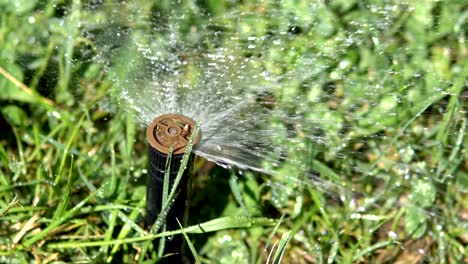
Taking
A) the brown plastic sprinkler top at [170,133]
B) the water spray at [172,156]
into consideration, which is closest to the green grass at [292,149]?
the water spray at [172,156]

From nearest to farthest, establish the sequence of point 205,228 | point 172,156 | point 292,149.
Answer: point 172,156
point 205,228
point 292,149

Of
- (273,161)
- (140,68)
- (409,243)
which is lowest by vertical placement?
(409,243)

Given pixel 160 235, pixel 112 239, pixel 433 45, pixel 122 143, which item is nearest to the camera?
pixel 160 235

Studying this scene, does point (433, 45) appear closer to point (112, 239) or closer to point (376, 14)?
point (376, 14)

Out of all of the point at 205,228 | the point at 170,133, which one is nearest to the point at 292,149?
the point at 205,228

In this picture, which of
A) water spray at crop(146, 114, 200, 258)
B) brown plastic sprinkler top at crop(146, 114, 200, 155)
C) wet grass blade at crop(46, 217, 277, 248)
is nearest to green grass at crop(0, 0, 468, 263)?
wet grass blade at crop(46, 217, 277, 248)

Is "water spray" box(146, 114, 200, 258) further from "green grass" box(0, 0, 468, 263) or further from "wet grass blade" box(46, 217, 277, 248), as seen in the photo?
"green grass" box(0, 0, 468, 263)

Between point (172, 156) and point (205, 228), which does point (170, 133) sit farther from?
point (205, 228)

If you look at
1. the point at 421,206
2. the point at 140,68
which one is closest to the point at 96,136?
the point at 140,68
